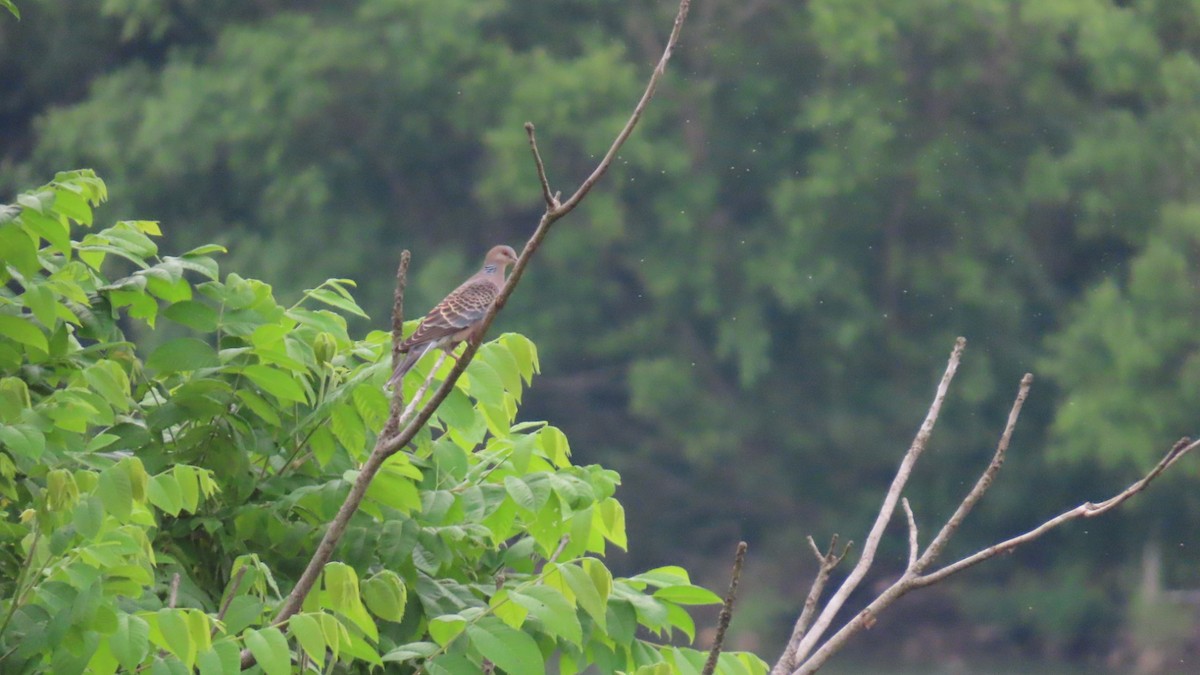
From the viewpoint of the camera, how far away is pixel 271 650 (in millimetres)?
2336

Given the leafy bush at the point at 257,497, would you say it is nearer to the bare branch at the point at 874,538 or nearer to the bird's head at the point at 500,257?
the bare branch at the point at 874,538

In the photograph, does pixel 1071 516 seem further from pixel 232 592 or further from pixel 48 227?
pixel 48 227

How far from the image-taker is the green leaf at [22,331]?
9.41ft

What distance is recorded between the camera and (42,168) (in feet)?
97.5

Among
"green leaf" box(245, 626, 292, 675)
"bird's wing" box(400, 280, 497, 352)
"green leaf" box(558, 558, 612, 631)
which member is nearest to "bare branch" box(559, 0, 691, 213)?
"green leaf" box(558, 558, 612, 631)

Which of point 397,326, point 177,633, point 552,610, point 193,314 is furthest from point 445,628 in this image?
point 193,314

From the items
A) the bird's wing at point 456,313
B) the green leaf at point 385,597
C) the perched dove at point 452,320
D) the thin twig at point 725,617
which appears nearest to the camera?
the thin twig at point 725,617

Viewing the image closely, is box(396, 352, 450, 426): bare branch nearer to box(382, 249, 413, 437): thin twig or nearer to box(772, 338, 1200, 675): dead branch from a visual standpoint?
box(382, 249, 413, 437): thin twig

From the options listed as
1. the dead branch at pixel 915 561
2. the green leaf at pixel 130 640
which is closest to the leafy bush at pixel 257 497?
the green leaf at pixel 130 640

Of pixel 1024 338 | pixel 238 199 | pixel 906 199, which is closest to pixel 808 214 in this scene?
pixel 906 199

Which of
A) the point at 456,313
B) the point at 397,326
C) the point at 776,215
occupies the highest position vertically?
the point at 397,326

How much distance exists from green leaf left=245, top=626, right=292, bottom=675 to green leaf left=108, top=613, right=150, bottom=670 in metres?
0.18

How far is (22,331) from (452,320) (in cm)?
212

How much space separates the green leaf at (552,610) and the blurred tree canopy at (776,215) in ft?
72.5
